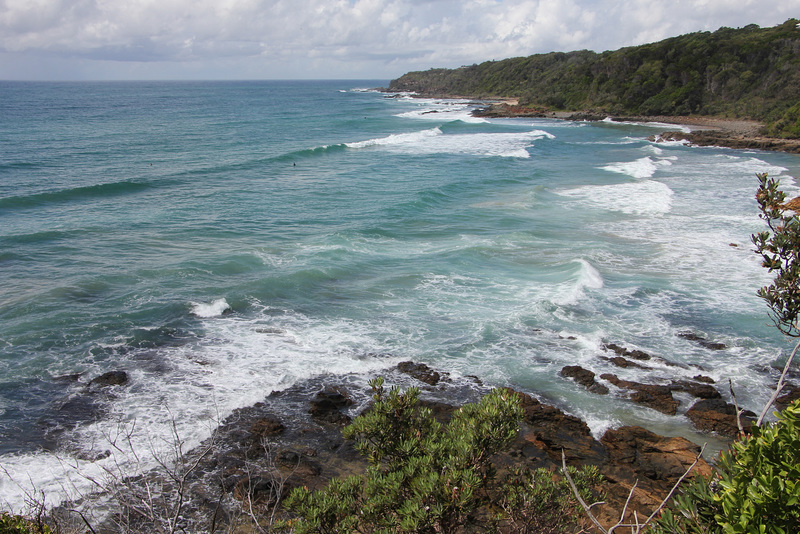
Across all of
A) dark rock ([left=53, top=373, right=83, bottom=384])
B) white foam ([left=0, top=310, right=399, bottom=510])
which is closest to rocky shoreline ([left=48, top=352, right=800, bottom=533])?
white foam ([left=0, top=310, right=399, bottom=510])

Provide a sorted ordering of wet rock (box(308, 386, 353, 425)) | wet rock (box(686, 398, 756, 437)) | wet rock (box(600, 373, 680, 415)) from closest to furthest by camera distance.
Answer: wet rock (box(686, 398, 756, 437)) < wet rock (box(308, 386, 353, 425)) < wet rock (box(600, 373, 680, 415))

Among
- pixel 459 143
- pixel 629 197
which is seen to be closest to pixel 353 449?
pixel 629 197

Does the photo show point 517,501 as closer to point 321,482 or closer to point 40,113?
point 321,482

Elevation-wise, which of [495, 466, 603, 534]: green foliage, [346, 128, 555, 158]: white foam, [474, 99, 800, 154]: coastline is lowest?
[495, 466, 603, 534]: green foliage

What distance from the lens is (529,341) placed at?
15352 mm

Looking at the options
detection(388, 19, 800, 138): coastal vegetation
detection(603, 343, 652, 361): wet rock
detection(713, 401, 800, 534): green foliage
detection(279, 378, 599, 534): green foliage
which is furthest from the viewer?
detection(388, 19, 800, 138): coastal vegetation

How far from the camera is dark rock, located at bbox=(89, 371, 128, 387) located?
12.9m

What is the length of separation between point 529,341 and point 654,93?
253ft

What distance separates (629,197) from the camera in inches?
1270

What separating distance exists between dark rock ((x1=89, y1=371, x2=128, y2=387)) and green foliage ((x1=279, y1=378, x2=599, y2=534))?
9113 mm

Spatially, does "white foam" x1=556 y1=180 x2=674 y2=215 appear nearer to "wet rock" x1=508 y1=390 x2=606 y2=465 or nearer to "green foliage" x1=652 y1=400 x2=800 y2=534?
"wet rock" x1=508 y1=390 x2=606 y2=465

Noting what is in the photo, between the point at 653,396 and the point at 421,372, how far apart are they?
5.74 m

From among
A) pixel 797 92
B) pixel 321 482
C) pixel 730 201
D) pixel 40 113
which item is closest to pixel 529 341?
pixel 321 482

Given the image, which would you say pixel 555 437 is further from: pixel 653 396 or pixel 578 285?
pixel 578 285
